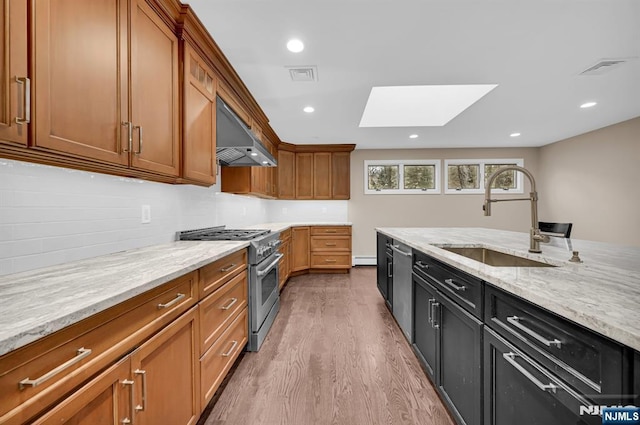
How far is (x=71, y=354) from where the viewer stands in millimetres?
706

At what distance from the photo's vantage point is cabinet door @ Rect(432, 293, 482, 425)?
1.18 meters

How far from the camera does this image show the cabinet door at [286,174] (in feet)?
17.1

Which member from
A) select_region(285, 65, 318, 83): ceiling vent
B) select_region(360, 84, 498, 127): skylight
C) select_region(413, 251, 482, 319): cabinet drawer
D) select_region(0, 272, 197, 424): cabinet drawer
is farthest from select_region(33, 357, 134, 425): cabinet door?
select_region(360, 84, 498, 127): skylight

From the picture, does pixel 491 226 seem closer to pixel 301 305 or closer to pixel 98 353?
pixel 301 305

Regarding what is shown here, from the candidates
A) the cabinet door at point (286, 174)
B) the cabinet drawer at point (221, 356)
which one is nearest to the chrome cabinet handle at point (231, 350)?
the cabinet drawer at point (221, 356)

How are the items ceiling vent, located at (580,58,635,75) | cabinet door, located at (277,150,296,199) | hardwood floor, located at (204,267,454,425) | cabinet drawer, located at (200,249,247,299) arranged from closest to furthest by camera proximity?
1. cabinet drawer, located at (200,249,247,299)
2. hardwood floor, located at (204,267,454,425)
3. ceiling vent, located at (580,58,635,75)
4. cabinet door, located at (277,150,296,199)

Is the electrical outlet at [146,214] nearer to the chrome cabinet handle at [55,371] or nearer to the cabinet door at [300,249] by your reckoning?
the chrome cabinet handle at [55,371]

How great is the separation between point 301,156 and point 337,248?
1.90 m

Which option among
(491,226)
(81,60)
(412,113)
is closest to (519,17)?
(412,113)

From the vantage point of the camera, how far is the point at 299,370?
1995 millimetres

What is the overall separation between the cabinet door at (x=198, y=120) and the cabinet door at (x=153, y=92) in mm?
76

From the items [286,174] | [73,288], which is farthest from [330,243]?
[73,288]

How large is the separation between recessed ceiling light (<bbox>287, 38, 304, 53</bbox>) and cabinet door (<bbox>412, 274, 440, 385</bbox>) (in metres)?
1.94

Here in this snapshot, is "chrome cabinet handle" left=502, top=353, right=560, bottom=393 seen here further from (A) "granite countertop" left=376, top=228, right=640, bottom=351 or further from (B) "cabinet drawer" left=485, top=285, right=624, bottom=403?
(A) "granite countertop" left=376, top=228, right=640, bottom=351
